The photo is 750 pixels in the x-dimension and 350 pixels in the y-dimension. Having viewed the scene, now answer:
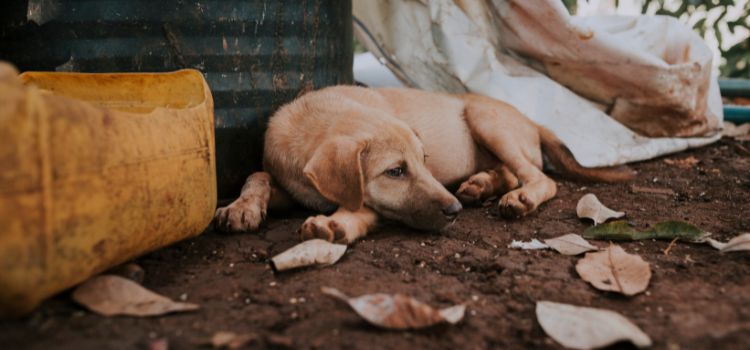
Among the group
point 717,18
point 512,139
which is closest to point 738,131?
point 717,18

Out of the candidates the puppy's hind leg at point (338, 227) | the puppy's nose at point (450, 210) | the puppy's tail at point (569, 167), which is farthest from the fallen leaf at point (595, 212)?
the puppy's hind leg at point (338, 227)

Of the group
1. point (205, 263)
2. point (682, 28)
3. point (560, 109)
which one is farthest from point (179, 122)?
point (682, 28)

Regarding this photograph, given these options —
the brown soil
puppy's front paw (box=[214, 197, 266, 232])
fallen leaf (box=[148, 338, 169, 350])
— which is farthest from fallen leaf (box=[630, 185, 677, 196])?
the brown soil

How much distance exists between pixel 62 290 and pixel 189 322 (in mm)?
390

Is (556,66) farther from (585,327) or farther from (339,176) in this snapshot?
(585,327)

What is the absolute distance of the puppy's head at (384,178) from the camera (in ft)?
9.48

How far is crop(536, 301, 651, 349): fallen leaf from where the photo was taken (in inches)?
72.5

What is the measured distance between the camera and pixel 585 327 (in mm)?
1927

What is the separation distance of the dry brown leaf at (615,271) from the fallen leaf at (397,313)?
26.8 inches

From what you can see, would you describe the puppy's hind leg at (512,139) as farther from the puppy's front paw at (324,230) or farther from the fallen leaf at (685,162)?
the puppy's front paw at (324,230)

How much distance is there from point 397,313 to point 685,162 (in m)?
3.82

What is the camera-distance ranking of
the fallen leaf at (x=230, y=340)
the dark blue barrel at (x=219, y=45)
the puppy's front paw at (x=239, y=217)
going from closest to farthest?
the fallen leaf at (x=230, y=340), the puppy's front paw at (x=239, y=217), the dark blue barrel at (x=219, y=45)

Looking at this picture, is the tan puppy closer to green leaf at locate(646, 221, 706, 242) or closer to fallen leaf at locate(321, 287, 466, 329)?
green leaf at locate(646, 221, 706, 242)

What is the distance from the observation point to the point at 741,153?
525 cm
